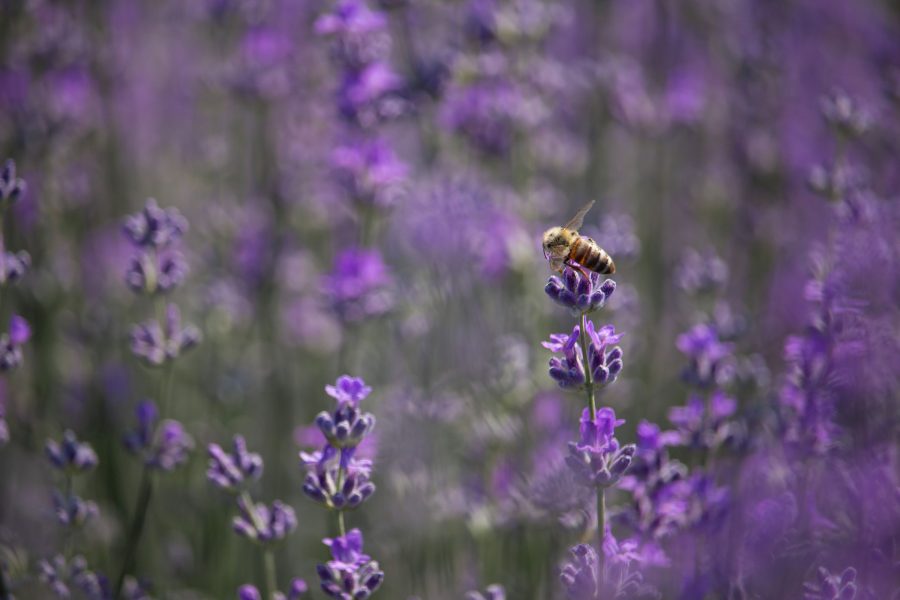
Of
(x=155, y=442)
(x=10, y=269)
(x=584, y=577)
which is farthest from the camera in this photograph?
(x=155, y=442)

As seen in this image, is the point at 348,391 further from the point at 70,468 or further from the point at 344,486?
the point at 70,468

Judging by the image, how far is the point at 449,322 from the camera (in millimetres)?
3320

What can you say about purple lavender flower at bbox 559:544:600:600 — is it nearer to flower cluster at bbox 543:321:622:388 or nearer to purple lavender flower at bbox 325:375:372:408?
flower cluster at bbox 543:321:622:388

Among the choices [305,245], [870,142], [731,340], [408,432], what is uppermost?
[870,142]

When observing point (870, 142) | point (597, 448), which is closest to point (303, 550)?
point (597, 448)

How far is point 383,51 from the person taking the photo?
301cm

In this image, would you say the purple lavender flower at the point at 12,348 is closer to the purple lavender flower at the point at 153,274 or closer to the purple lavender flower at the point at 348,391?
the purple lavender flower at the point at 153,274

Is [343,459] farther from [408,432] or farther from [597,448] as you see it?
[408,432]

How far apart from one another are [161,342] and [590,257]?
1077mm

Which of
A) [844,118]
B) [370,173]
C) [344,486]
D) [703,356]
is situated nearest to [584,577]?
[344,486]

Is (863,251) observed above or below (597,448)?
above

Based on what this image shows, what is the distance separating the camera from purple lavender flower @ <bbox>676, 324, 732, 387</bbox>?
7.35 feet

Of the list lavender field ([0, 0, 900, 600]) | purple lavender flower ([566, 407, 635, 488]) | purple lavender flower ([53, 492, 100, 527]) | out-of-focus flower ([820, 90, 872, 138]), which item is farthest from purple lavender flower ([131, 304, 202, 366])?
out-of-focus flower ([820, 90, 872, 138])

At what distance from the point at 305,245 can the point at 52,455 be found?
246 cm
